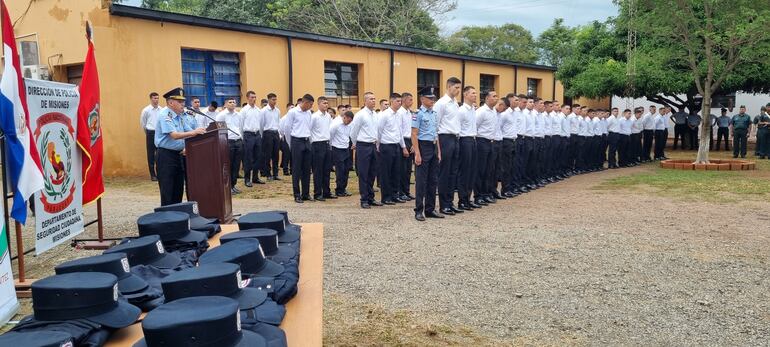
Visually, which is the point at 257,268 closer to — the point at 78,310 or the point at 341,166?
the point at 78,310

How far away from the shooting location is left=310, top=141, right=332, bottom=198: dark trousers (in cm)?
1052

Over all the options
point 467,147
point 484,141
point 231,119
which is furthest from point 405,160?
point 231,119

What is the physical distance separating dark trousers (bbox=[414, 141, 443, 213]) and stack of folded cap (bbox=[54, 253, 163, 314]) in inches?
245

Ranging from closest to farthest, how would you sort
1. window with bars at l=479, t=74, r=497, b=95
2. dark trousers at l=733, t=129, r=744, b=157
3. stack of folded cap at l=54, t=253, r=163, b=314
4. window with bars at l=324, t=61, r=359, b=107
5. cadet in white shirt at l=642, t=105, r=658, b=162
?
1. stack of folded cap at l=54, t=253, r=163, b=314
2. window with bars at l=324, t=61, r=359, b=107
3. cadet in white shirt at l=642, t=105, r=658, b=162
4. dark trousers at l=733, t=129, r=744, b=157
5. window with bars at l=479, t=74, r=497, b=95

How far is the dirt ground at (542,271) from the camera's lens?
4.14 meters

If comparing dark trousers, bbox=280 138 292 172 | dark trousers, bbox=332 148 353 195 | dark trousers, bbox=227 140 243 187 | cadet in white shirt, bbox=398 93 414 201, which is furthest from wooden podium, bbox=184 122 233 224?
dark trousers, bbox=280 138 292 172

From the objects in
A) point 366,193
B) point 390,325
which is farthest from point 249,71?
point 390,325

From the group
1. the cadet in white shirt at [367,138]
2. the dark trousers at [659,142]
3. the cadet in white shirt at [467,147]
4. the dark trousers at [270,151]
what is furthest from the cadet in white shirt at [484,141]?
the dark trousers at [659,142]

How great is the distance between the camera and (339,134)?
460 inches

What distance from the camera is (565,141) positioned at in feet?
48.1

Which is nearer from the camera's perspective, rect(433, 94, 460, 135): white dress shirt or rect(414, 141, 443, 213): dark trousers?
rect(414, 141, 443, 213): dark trousers

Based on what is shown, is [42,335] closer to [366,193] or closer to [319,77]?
[366,193]

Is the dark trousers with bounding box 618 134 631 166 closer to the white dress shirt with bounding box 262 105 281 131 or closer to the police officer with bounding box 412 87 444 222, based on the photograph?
the white dress shirt with bounding box 262 105 281 131

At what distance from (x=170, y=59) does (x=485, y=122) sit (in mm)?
7940
